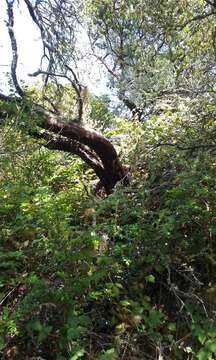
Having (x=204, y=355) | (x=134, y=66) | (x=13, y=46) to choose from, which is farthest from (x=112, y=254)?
(x=134, y=66)

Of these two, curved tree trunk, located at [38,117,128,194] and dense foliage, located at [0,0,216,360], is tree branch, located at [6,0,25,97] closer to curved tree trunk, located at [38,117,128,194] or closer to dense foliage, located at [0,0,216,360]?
dense foliage, located at [0,0,216,360]

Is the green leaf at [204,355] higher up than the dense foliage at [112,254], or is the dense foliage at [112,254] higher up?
the dense foliage at [112,254]

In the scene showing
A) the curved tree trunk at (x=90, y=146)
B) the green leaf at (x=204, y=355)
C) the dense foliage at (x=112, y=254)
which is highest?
the curved tree trunk at (x=90, y=146)

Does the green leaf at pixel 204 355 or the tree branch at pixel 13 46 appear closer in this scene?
the green leaf at pixel 204 355

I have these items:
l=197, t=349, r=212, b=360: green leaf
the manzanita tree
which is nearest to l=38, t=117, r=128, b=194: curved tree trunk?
the manzanita tree

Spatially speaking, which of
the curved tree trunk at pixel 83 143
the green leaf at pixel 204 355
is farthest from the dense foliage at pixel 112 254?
the curved tree trunk at pixel 83 143

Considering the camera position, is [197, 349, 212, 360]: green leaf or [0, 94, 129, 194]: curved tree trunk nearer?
[197, 349, 212, 360]: green leaf

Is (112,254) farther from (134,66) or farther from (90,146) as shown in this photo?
(134,66)

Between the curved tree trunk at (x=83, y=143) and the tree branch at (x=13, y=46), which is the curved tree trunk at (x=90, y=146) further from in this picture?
the tree branch at (x=13, y=46)

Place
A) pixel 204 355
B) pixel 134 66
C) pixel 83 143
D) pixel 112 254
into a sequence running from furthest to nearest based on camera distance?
pixel 134 66, pixel 83 143, pixel 112 254, pixel 204 355

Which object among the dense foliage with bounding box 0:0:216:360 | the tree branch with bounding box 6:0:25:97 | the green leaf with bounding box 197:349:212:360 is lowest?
the green leaf with bounding box 197:349:212:360

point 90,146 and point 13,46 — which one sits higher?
point 13,46

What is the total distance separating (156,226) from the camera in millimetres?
3711

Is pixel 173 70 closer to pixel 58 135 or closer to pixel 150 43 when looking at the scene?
pixel 150 43
